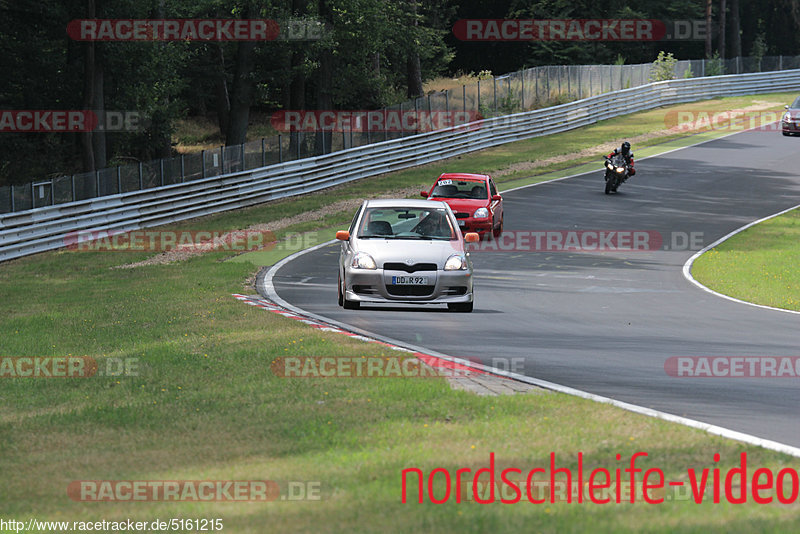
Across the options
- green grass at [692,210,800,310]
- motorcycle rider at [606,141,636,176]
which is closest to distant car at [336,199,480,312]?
green grass at [692,210,800,310]

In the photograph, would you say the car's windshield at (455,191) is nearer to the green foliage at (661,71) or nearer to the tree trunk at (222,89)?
the tree trunk at (222,89)

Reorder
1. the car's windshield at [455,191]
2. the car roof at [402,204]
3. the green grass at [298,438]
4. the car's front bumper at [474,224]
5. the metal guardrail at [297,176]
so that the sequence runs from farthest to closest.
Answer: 1. the metal guardrail at [297,176]
2. the car's windshield at [455,191]
3. the car's front bumper at [474,224]
4. the car roof at [402,204]
5. the green grass at [298,438]

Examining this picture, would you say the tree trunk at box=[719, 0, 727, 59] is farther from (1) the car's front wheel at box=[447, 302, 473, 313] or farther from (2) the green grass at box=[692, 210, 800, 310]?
(1) the car's front wheel at box=[447, 302, 473, 313]

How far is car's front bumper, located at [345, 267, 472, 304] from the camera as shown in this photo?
15023 millimetres

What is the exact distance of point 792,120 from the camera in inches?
1987

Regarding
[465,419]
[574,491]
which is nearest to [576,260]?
[465,419]

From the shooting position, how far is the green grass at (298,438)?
682 cm

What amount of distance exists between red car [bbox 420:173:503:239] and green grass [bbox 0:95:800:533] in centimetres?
1191

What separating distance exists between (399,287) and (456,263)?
0.94 m

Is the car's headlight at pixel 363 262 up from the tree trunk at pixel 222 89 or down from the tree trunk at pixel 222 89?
down

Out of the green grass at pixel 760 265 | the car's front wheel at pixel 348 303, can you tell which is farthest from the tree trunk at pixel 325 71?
the car's front wheel at pixel 348 303

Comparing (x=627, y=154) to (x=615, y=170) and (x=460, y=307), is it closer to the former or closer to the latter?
(x=615, y=170)

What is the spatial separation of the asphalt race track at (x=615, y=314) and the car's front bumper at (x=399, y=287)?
41cm

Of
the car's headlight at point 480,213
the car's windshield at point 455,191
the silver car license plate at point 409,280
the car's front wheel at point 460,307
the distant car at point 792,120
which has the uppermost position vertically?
the distant car at point 792,120
